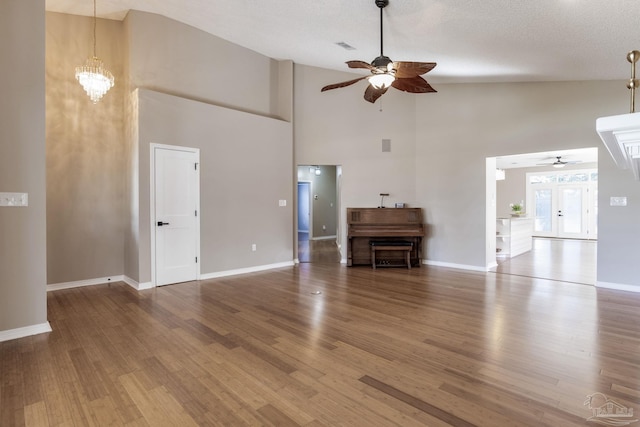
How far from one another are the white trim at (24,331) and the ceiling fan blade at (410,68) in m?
4.19

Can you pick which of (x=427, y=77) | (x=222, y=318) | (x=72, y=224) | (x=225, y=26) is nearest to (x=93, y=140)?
(x=72, y=224)

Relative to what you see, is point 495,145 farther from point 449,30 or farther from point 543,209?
point 543,209

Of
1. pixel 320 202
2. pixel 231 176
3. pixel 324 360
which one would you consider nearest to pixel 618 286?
pixel 324 360

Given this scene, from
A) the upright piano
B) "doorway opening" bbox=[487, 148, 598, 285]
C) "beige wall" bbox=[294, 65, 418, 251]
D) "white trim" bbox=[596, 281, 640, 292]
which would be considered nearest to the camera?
"white trim" bbox=[596, 281, 640, 292]

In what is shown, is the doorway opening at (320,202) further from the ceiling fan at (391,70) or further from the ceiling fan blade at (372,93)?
the ceiling fan at (391,70)

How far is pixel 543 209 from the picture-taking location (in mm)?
11578

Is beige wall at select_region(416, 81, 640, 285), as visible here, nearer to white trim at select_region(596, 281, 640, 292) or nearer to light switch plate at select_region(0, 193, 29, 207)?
white trim at select_region(596, 281, 640, 292)

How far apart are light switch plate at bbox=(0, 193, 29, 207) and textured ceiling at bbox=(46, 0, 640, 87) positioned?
125 inches

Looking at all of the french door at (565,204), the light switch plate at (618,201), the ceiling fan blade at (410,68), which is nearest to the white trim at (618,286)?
the light switch plate at (618,201)

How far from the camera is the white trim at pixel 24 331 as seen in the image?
283 centimetres

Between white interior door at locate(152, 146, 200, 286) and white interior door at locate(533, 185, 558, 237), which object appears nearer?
white interior door at locate(152, 146, 200, 286)

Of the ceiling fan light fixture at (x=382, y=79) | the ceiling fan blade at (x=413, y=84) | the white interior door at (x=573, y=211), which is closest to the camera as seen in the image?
the ceiling fan light fixture at (x=382, y=79)


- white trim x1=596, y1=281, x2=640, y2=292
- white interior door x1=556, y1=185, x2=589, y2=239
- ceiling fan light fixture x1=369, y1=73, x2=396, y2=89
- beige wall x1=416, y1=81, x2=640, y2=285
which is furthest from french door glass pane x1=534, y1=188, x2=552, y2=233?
ceiling fan light fixture x1=369, y1=73, x2=396, y2=89

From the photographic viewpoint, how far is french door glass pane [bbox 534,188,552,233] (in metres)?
11.5
